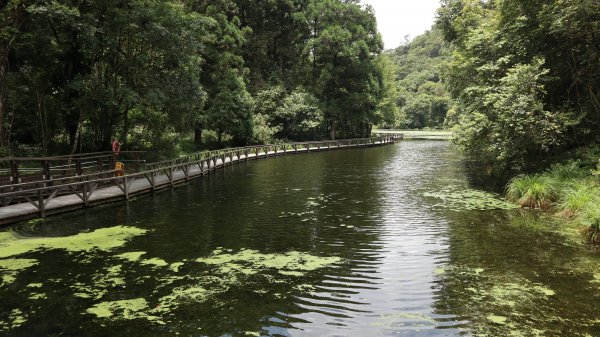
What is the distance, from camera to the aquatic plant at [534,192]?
1513 cm

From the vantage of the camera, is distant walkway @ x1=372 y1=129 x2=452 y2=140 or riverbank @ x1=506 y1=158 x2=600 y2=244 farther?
distant walkway @ x1=372 y1=129 x2=452 y2=140

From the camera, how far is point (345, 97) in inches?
2467

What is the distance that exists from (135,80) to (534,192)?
76.6 ft

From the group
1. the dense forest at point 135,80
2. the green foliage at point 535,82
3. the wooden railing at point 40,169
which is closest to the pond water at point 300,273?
the wooden railing at point 40,169

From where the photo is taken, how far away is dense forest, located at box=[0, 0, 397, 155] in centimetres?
2258

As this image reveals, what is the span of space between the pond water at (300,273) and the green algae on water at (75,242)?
0.18 ft

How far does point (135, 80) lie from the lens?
26.2m

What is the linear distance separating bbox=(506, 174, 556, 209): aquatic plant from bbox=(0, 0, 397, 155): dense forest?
2009cm

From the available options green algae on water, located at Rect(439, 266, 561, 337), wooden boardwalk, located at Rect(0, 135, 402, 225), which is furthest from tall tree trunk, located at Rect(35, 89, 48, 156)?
green algae on water, located at Rect(439, 266, 561, 337)

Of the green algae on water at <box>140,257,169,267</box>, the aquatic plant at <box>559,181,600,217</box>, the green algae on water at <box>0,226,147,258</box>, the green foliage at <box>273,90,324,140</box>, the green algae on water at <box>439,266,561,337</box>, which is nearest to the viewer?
the green algae on water at <box>439,266,561,337</box>

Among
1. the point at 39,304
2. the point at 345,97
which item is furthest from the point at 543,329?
the point at 345,97

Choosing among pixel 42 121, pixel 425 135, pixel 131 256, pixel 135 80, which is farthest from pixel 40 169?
pixel 425 135

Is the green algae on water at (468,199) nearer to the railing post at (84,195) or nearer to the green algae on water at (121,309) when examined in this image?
the green algae on water at (121,309)

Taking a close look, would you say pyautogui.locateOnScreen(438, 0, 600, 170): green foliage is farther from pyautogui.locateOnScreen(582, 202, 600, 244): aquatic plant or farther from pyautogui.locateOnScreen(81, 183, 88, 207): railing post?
pyautogui.locateOnScreen(81, 183, 88, 207): railing post
